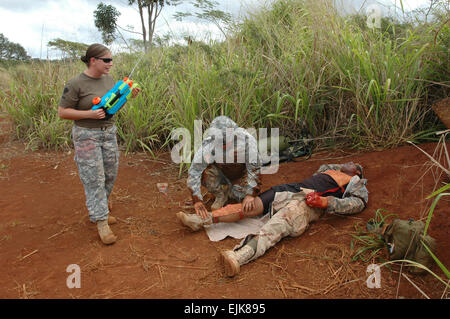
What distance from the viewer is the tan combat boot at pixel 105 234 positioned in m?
2.26

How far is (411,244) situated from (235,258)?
3.11 ft

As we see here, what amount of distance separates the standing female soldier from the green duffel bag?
1768 millimetres

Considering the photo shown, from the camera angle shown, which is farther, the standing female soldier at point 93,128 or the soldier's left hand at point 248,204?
the soldier's left hand at point 248,204

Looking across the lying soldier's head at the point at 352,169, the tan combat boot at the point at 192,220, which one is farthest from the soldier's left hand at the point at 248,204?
the lying soldier's head at the point at 352,169

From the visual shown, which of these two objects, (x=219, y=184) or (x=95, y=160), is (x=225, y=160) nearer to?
(x=219, y=184)

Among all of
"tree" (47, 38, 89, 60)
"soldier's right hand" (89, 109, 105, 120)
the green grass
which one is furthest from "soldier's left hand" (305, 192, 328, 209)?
"tree" (47, 38, 89, 60)

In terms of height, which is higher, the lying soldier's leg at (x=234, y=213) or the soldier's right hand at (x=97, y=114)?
the soldier's right hand at (x=97, y=114)

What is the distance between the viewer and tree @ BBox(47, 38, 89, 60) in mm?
5127

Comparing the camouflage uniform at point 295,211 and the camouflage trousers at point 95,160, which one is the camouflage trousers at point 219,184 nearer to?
the camouflage uniform at point 295,211

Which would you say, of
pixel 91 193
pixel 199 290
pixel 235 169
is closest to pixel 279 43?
pixel 235 169

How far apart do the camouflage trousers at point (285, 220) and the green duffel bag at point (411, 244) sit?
0.56 m

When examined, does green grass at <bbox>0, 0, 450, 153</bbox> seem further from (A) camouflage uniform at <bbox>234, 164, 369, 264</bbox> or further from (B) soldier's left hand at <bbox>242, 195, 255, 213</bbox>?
(B) soldier's left hand at <bbox>242, 195, 255, 213</bbox>

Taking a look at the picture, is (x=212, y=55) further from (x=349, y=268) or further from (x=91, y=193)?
(x=349, y=268)

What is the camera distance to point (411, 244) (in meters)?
1.75
